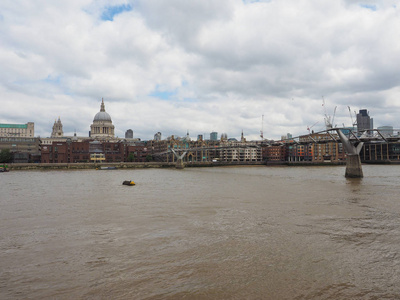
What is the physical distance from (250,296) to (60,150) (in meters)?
131

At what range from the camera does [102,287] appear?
7.79 meters

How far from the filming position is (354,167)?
4925 centimetres

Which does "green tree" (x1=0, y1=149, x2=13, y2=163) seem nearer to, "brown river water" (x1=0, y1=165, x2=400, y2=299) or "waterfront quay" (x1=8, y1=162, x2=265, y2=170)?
"waterfront quay" (x1=8, y1=162, x2=265, y2=170)

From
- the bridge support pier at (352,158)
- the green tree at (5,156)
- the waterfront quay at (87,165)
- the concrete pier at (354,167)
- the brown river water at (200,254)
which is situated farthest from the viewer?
the green tree at (5,156)

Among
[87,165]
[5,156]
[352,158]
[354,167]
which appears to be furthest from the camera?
[5,156]

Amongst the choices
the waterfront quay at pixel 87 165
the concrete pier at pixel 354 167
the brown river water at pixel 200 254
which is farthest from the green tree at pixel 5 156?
the concrete pier at pixel 354 167

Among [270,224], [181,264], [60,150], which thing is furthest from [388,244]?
[60,150]

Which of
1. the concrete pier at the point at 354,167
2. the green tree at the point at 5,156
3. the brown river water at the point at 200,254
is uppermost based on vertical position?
the green tree at the point at 5,156

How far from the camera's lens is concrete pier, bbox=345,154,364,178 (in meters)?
48.9

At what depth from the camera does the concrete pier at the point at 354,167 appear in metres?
48.9

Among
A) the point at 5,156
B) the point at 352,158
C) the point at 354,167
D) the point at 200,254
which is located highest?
the point at 5,156

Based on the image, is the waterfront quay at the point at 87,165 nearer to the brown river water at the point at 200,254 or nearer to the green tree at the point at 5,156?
the green tree at the point at 5,156

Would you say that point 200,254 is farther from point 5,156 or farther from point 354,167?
point 5,156

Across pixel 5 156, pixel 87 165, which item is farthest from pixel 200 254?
pixel 5 156
